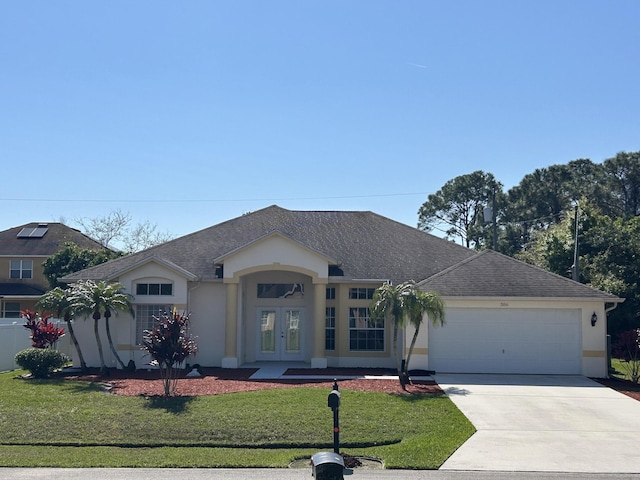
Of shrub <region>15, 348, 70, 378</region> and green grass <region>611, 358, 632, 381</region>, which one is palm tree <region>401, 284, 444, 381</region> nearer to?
green grass <region>611, 358, 632, 381</region>

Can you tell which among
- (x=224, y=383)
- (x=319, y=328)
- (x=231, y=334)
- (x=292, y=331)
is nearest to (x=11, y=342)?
(x=231, y=334)

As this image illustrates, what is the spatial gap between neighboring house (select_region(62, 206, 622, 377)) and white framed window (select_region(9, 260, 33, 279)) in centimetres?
2077

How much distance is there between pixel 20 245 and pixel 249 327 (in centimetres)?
2656

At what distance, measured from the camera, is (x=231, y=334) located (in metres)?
23.1

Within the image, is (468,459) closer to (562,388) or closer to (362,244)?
(562,388)

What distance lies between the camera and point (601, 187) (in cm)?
5425

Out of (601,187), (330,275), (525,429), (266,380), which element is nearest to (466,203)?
(601,187)

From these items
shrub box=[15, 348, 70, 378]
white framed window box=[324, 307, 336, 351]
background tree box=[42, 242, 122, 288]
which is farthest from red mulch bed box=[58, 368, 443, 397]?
background tree box=[42, 242, 122, 288]

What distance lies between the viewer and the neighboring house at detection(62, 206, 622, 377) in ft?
71.6

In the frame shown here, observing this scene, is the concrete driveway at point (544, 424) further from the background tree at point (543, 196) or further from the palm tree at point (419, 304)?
the background tree at point (543, 196)

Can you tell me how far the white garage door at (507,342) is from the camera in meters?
21.8

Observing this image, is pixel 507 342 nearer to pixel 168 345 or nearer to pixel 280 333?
pixel 280 333

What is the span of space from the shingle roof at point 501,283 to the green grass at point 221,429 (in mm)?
5700

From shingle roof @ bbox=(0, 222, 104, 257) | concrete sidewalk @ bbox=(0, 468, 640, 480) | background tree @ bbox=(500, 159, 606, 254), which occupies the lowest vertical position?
concrete sidewalk @ bbox=(0, 468, 640, 480)
